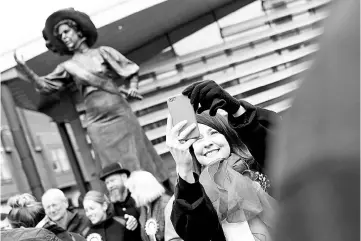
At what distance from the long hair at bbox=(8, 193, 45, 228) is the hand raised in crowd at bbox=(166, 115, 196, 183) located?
291cm

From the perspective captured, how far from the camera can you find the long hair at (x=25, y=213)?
15.8 feet

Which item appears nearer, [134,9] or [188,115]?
[188,115]

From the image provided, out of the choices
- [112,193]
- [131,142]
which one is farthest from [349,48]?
[131,142]

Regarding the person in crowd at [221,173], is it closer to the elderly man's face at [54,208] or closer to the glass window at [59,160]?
the elderly man's face at [54,208]

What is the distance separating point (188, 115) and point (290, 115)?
5.50 ft

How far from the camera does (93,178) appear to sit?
871 centimetres

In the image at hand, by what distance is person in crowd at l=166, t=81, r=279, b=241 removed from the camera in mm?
2137

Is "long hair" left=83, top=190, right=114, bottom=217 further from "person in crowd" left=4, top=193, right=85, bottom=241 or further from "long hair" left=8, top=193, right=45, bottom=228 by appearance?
"long hair" left=8, top=193, right=45, bottom=228

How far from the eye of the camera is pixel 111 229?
14.8 ft

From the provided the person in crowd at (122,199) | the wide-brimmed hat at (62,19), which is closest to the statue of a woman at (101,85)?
the wide-brimmed hat at (62,19)

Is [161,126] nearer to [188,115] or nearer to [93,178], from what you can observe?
[93,178]

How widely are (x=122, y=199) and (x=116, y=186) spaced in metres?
0.20

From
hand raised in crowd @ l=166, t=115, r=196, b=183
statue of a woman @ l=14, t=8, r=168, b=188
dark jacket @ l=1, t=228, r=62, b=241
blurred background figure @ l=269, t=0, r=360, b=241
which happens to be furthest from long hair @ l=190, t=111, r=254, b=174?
statue of a woman @ l=14, t=8, r=168, b=188

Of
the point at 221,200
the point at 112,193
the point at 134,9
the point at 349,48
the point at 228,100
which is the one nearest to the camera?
the point at 349,48
